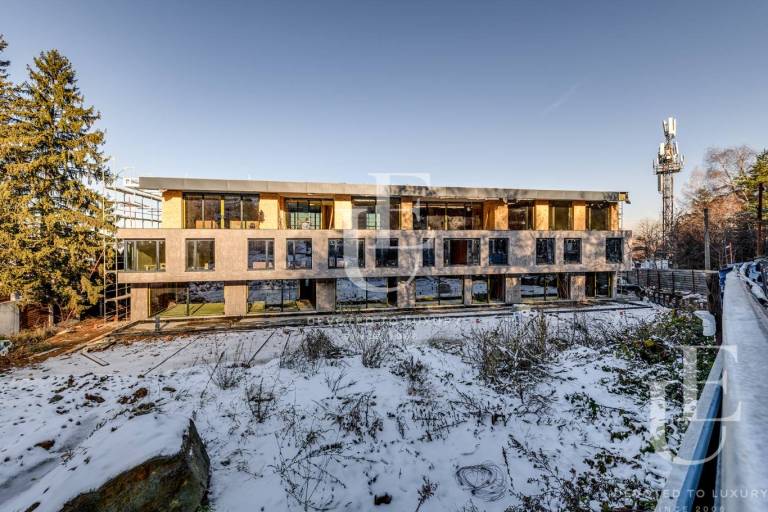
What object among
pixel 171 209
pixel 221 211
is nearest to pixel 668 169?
pixel 221 211

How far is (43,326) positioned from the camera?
17828 millimetres

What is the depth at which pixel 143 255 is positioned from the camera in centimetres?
1892

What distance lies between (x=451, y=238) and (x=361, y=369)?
50.7 ft

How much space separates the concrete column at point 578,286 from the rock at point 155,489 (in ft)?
86.5

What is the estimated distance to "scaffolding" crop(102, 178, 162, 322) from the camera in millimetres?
19297

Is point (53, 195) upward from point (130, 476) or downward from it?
upward

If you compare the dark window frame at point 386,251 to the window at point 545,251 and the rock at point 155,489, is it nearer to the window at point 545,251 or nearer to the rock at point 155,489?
the window at point 545,251

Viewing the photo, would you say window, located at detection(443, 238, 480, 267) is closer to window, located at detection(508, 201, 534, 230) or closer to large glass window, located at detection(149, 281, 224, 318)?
window, located at detection(508, 201, 534, 230)

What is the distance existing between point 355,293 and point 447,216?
27.9ft

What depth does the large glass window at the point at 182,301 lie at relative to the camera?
20.1 meters

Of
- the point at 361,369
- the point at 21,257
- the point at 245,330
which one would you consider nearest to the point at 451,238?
the point at 245,330

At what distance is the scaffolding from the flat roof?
2.69 metres

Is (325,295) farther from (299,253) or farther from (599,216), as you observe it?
(599,216)

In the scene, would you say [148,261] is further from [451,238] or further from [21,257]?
[451,238]
